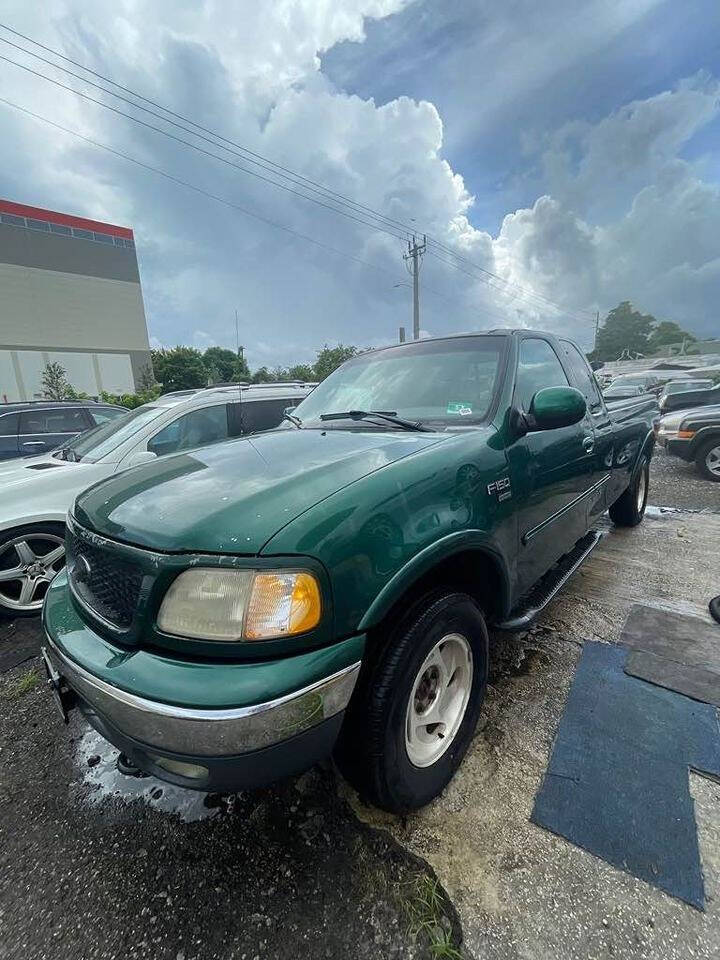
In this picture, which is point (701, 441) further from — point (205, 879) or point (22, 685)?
point (22, 685)

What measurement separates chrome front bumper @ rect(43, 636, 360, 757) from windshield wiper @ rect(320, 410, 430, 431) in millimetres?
1288

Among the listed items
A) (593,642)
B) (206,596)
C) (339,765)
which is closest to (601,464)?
(593,642)

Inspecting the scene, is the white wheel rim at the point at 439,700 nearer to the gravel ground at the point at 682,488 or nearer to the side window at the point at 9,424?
the gravel ground at the point at 682,488

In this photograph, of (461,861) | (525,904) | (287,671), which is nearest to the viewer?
(287,671)

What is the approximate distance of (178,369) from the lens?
51.7m

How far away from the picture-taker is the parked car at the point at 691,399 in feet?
37.3

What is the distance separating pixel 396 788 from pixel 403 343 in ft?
8.44

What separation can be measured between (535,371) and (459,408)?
714 mm

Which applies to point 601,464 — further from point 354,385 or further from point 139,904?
point 139,904

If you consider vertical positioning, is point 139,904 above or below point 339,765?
below

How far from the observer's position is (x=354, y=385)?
3037 millimetres

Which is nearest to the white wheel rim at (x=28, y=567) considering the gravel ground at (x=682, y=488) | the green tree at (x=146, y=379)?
the gravel ground at (x=682, y=488)

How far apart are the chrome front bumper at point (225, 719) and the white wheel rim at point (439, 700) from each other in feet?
1.61

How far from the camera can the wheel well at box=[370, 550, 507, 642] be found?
1624 mm
